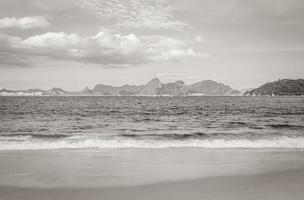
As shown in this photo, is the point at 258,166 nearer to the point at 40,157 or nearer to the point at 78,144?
the point at 40,157

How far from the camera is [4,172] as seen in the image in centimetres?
864

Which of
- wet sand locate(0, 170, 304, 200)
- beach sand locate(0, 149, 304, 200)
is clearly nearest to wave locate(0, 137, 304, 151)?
beach sand locate(0, 149, 304, 200)

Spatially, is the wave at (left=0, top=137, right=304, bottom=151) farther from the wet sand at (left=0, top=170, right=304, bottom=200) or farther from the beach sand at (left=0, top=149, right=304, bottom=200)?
the wet sand at (left=0, top=170, right=304, bottom=200)

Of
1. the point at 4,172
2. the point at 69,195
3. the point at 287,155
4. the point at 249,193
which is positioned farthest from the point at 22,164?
the point at 287,155

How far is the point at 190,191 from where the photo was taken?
6684 millimetres

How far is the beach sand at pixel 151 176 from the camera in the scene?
6.54m

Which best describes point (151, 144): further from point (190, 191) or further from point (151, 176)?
point (190, 191)

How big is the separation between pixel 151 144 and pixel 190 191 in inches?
325

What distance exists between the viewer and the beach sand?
6539 millimetres

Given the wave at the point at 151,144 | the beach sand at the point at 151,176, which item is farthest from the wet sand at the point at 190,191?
the wave at the point at 151,144

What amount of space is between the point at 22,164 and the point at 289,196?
8061 millimetres

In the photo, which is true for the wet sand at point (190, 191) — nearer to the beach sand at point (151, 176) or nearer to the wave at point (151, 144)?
the beach sand at point (151, 176)

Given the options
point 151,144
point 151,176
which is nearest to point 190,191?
point 151,176

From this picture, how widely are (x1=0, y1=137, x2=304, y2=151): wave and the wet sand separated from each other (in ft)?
22.4
